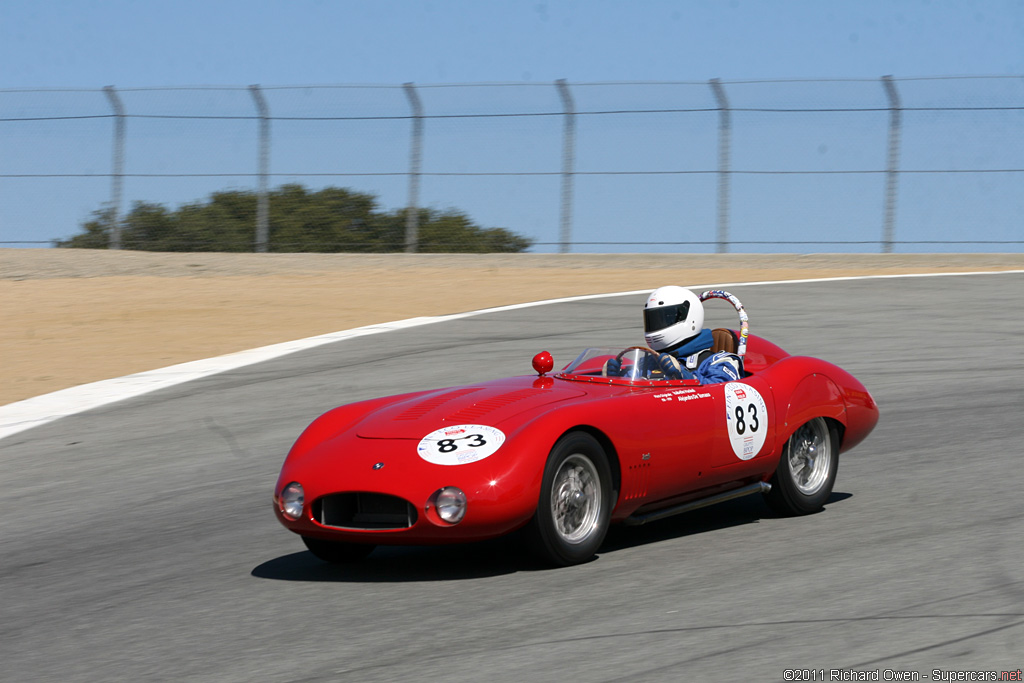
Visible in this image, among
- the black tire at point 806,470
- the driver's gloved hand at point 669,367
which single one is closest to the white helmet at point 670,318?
the driver's gloved hand at point 669,367

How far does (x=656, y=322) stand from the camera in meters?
6.84

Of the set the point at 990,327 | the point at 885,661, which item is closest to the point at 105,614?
the point at 885,661

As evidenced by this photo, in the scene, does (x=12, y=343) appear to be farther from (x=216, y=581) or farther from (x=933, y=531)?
(x=933, y=531)

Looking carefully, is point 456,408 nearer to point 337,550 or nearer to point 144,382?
point 337,550

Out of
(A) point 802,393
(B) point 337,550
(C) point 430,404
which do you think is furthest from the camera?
(A) point 802,393

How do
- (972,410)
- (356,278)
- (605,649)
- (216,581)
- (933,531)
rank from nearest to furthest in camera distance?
(605,649) < (216,581) < (933,531) < (972,410) < (356,278)

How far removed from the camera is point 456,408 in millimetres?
5797

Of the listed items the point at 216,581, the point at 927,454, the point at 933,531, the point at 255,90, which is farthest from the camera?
the point at 255,90

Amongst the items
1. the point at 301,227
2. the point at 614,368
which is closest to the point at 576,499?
the point at 614,368

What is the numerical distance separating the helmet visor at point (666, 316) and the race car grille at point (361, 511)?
6.85 ft

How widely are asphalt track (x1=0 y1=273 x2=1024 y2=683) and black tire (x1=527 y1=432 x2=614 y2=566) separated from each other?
0.11 metres

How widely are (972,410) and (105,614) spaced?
6.66 metres

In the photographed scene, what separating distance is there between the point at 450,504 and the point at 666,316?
6.93ft

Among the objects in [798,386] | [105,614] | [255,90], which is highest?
[255,90]
